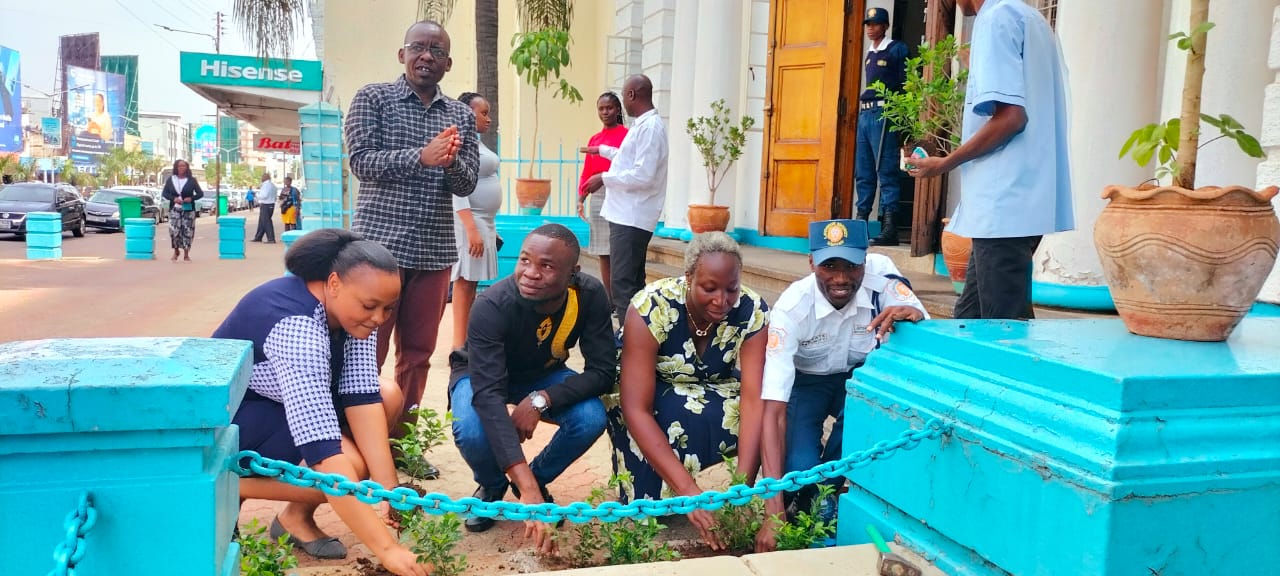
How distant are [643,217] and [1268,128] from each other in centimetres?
309

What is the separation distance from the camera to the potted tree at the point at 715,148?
28.3 feet

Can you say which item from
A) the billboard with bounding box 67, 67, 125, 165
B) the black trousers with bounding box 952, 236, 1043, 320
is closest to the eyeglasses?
the black trousers with bounding box 952, 236, 1043, 320

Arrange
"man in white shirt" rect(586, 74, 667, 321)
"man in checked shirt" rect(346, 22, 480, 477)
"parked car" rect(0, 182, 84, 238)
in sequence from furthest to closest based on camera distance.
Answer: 1. "parked car" rect(0, 182, 84, 238)
2. "man in white shirt" rect(586, 74, 667, 321)
3. "man in checked shirt" rect(346, 22, 480, 477)

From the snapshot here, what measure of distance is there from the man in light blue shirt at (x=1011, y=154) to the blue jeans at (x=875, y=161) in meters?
4.16

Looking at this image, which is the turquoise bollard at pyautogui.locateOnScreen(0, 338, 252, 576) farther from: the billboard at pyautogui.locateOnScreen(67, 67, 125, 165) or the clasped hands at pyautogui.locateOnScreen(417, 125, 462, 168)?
the billboard at pyautogui.locateOnScreen(67, 67, 125, 165)

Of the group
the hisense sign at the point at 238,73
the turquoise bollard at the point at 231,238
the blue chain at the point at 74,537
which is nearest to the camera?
the blue chain at the point at 74,537

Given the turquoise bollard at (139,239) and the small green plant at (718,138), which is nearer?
the small green plant at (718,138)

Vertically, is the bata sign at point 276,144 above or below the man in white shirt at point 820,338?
above

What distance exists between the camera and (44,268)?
43.3ft

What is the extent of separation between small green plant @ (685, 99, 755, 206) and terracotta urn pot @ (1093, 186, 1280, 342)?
21.7 feet

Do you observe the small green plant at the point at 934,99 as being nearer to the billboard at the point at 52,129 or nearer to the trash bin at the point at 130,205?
the trash bin at the point at 130,205

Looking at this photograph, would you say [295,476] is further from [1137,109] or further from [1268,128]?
[1137,109]

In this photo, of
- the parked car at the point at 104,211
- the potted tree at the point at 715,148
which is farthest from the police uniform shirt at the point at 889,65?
the parked car at the point at 104,211

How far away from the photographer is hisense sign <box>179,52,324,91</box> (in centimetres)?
2172
